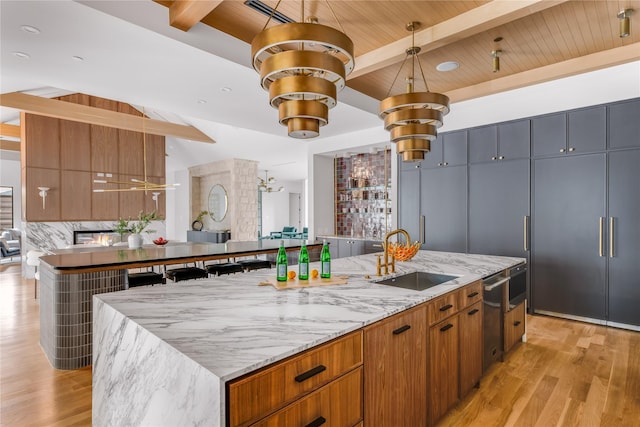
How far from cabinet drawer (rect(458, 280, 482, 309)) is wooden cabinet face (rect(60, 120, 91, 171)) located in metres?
8.83

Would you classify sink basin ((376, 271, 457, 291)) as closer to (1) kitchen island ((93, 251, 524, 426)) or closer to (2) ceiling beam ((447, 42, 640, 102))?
(1) kitchen island ((93, 251, 524, 426))

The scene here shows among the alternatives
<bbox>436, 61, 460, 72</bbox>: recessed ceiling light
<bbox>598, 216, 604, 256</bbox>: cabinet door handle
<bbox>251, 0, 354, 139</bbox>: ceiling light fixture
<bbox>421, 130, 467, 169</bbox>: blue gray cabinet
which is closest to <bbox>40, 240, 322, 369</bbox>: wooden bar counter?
<bbox>251, 0, 354, 139</bbox>: ceiling light fixture

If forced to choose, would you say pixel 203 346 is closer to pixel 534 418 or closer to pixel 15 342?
pixel 534 418

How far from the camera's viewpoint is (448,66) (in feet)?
12.6

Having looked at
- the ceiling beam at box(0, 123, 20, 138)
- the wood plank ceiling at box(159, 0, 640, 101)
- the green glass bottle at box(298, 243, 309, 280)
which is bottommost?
the green glass bottle at box(298, 243, 309, 280)

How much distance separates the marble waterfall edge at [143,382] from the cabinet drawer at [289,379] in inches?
2.5

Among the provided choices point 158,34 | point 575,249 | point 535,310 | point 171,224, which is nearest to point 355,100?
point 158,34

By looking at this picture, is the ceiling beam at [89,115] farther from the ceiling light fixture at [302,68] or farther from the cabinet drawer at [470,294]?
the cabinet drawer at [470,294]

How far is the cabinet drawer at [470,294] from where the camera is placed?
2.18m

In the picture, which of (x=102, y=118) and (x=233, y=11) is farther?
(x=102, y=118)

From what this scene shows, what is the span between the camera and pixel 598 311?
388 cm

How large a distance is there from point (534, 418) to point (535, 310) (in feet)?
8.38

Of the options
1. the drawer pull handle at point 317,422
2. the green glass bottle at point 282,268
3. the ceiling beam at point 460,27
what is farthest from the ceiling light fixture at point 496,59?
the drawer pull handle at point 317,422

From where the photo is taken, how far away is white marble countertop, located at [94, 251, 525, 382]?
3.66 ft
